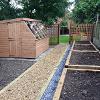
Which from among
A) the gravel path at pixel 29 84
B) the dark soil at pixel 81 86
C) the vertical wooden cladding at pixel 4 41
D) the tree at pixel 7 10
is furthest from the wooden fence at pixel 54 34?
the dark soil at pixel 81 86

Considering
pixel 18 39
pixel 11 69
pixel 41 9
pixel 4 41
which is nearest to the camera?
pixel 11 69

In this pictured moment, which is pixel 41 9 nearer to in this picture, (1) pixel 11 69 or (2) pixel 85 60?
(2) pixel 85 60

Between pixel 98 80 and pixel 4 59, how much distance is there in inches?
266

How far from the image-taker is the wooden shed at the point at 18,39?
1370 centimetres

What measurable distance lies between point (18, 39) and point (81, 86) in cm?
714

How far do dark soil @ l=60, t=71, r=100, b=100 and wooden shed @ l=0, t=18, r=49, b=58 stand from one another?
5.03m

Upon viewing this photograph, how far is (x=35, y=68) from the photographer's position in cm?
1098

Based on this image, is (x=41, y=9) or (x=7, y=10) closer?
(x=7, y=10)

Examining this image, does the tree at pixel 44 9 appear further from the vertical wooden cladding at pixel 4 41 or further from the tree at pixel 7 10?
the vertical wooden cladding at pixel 4 41

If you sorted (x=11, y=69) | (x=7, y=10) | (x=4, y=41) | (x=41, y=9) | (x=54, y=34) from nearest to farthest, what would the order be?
(x=11, y=69) → (x=4, y=41) → (x=7, y=10) → (x=41, y=9) → (x=54, y=34)

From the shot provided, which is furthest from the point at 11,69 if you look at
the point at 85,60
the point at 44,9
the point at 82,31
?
the point at 82,31

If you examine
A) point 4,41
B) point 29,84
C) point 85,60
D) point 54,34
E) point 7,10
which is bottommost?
point 29,84

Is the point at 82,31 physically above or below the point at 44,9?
below

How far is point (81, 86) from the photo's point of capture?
7.40 metres
